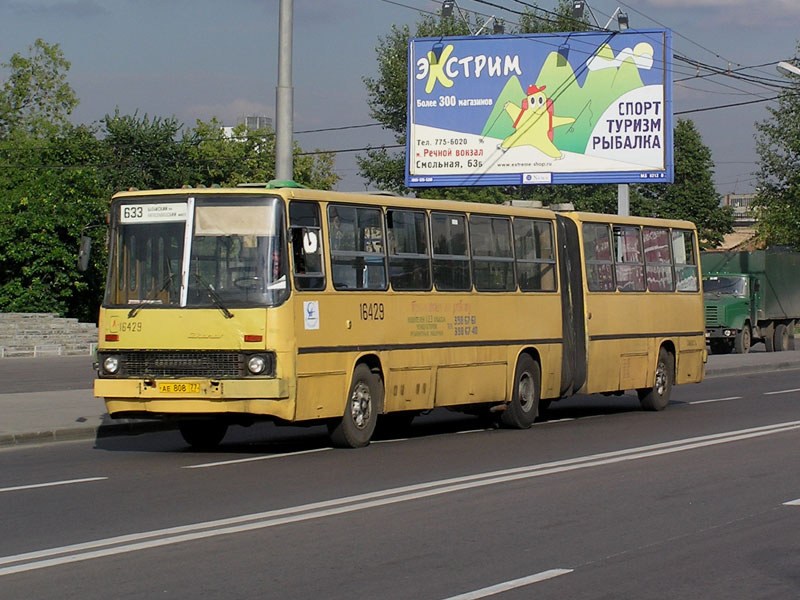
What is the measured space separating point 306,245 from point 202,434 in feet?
8.90

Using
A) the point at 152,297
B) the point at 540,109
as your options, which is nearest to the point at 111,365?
the point at 152,297

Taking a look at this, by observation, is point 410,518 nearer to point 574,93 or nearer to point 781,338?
A: point 574,93

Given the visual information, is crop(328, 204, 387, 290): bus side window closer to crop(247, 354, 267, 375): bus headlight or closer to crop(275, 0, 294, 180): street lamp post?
crop(247, 354, 267, 375): bus headlight

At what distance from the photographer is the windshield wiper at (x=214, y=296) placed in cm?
1378

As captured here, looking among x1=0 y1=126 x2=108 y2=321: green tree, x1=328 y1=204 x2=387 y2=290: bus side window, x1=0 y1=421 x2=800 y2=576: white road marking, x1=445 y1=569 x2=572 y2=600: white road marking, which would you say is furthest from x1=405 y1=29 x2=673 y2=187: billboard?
x1=445 y1=569 x2=572 y2=600: white road marking

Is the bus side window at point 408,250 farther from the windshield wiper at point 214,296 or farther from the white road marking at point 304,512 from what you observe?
the white road marking at point 304,512

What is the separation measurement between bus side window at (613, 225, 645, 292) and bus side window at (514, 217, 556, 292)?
192 cm

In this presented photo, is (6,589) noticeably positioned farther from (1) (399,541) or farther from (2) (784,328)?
(2) (784,328)

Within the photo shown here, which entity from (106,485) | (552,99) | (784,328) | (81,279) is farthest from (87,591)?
(81,279)

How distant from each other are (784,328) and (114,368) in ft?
111

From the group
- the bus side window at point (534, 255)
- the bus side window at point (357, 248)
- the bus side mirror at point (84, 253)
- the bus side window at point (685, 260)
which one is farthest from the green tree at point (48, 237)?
the bus side window at point (357, 248)

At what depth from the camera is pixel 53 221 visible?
4772 cm

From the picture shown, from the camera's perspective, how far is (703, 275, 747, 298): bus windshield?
4200 cm

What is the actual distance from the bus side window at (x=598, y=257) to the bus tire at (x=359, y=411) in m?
5.62
